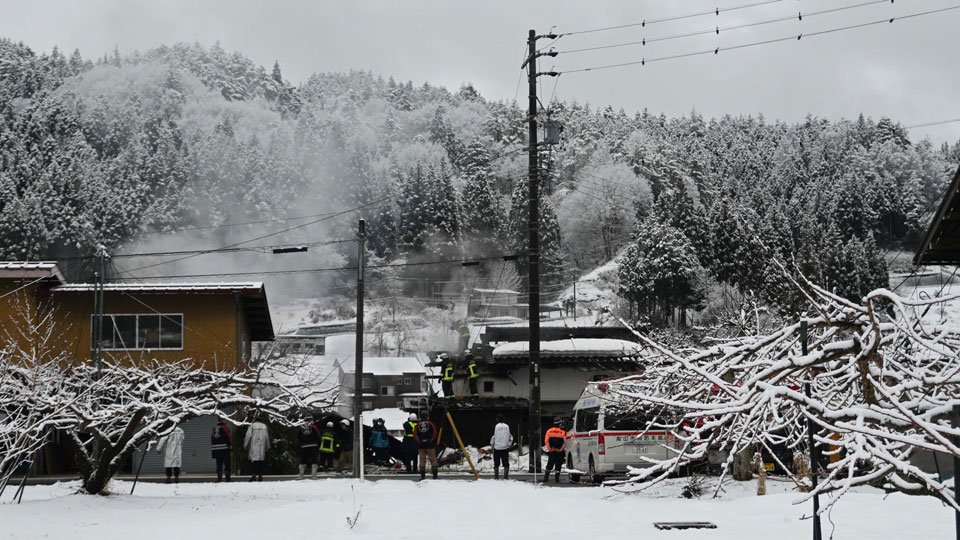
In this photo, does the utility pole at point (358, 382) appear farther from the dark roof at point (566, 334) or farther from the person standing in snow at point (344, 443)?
the dark roof at point (566, 334)

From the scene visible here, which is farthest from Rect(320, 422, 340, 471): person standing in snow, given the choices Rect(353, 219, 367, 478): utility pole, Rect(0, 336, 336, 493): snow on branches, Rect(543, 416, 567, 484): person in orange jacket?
Rect(0, 336, 336, 493): snow on branches


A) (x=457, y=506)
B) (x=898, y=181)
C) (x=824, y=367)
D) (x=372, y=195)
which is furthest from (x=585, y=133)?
(x=824, y=367)

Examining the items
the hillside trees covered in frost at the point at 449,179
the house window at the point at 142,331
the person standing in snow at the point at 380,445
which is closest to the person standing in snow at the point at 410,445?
the person standing in snow at the point at 380,445

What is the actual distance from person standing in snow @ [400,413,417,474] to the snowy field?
5.66m

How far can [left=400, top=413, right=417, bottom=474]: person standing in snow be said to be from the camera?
87.5 ft

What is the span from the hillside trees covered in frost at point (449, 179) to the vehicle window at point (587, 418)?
44.0 m

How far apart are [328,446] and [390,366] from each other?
47974 mm

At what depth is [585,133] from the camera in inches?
6250

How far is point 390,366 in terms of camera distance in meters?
75.1

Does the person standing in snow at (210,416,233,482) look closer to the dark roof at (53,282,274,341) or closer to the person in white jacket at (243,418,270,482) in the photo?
the person in white jacket at (243,418,270,482)

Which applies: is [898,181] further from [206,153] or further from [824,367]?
[824,367]

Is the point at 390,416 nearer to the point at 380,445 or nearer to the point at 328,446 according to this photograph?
the point at 380,445

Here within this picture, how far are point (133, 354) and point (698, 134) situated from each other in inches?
4850

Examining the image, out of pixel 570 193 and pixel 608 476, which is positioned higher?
pixel 570 193
